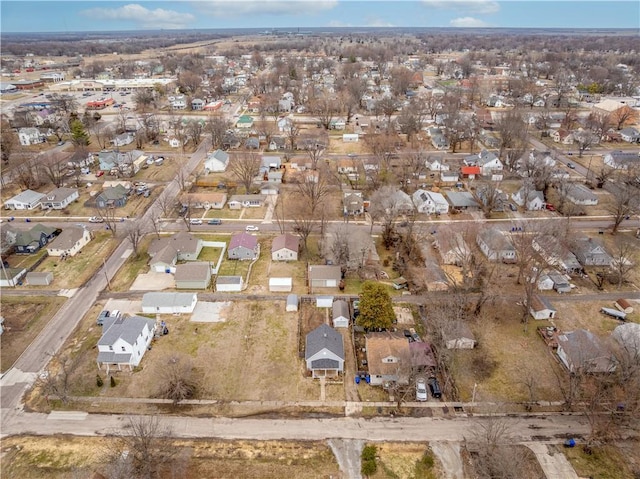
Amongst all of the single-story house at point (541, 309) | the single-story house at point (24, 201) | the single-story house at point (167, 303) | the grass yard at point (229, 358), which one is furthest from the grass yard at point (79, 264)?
the single-story house at point (541, 309)

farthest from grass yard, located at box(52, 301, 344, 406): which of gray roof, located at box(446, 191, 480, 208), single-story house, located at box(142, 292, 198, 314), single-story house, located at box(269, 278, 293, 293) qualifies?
gray roof, located at box(446, 191, 480, 208)

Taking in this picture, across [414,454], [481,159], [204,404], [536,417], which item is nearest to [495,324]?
[536,417]

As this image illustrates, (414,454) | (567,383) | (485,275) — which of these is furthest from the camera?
(485,275)

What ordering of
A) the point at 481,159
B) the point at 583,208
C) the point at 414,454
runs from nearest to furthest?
the point at 414,454 → the point at 583,208 → the point at 481,159

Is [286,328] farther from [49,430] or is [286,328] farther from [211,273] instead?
[49,430]

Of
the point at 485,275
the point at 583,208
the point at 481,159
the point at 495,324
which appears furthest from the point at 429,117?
the point at 495,324

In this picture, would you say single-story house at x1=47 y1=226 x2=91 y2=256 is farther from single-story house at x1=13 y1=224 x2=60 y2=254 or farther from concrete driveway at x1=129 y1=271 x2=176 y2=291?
concrete driveway at x1=129 y1=271 x2=176 y2=291

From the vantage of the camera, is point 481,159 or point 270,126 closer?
point 481,159
